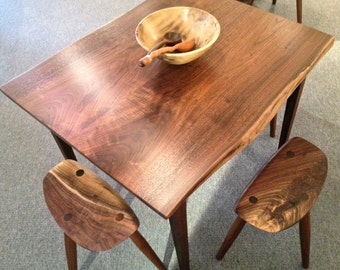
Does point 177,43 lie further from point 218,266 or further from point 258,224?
point 218,266

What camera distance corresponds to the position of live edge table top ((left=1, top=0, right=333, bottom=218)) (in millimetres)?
703

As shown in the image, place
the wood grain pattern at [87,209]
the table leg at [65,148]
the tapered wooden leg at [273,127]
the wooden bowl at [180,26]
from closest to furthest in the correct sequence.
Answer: the wood grain pattern at [87,209], the wooden bowl at [180,26], the table leg at [65,148], the tapered wooden leg at [273,127]

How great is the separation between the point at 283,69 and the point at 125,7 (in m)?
2.05

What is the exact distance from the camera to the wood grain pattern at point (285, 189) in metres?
0.85

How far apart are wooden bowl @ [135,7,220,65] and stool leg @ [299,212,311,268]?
0.70 metres

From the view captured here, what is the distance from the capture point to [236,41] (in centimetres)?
98

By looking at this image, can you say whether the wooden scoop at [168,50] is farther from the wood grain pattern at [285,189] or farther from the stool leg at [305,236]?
the stool leg at [305,236]

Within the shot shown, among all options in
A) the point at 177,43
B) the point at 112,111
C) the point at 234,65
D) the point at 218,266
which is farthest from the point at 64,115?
the point at 218,266

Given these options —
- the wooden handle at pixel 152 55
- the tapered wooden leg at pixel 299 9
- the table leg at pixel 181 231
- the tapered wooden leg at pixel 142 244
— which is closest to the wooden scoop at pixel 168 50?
the wooden handle at pixel 152 55

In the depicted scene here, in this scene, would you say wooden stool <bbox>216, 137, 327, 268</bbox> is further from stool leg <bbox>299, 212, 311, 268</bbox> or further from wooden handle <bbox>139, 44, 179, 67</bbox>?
wooden handle <bbox>139, 44, 179, 67</bbox>

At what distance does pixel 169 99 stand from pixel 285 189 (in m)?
0.47

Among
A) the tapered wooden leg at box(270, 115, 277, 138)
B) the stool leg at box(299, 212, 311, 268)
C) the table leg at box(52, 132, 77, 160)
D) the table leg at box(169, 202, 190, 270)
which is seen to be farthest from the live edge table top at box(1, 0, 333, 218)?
the tapered wooden leg at box(270, 115, 277, 138)

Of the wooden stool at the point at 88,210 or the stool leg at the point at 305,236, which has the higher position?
the wooden stool at the point at 88,210

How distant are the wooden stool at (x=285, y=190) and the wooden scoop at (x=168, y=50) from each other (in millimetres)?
488
